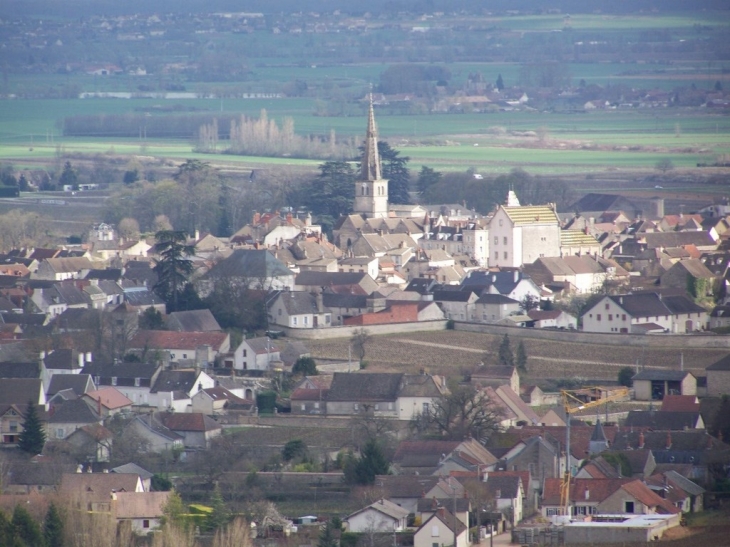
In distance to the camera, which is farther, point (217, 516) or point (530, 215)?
point (530, 215)

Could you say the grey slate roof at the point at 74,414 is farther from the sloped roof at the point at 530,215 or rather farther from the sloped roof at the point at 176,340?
the sloped roof at the point at 530,215

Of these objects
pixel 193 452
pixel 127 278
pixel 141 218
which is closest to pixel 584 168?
pixel 141 218

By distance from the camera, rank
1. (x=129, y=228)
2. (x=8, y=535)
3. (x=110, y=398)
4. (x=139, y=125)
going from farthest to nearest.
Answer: (x=139, y=125) < (x=129, y=228) < (x=110, y=398) < (x=8, y=535)

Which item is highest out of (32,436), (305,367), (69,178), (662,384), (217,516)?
(69,178)

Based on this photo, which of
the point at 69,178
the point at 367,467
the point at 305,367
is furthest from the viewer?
the point at 69,178

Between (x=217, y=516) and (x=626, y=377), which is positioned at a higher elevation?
(x=626, y=377)

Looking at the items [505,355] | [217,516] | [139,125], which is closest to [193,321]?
[505,355]

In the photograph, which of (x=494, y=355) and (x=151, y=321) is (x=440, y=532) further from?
(x=151, y=321)
